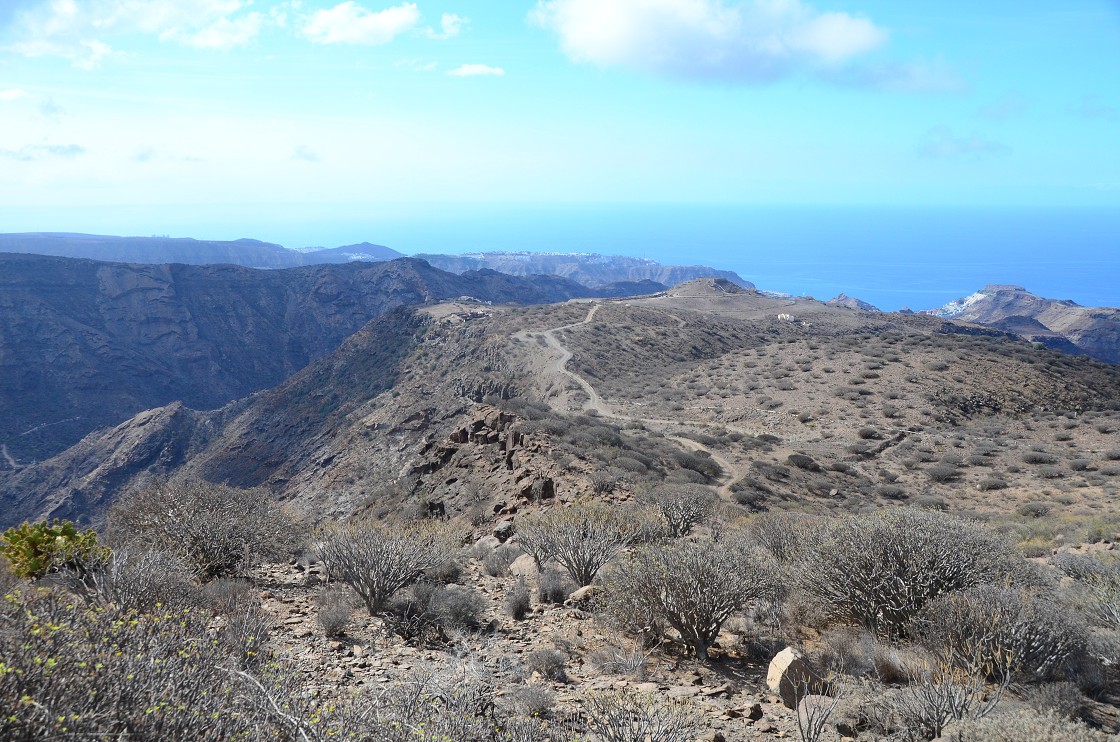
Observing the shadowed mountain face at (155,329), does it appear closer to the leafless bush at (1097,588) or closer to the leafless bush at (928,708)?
the leafless bush at (928,708)

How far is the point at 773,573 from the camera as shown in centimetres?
777

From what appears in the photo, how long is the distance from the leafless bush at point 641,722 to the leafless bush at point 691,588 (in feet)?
5.26

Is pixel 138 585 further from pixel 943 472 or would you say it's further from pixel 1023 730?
pixel 943 472

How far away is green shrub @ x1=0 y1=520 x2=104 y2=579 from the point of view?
7.51 meters

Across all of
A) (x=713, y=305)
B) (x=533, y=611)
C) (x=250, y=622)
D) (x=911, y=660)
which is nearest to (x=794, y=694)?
(x=911, y=660)

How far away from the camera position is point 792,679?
5.79 meters

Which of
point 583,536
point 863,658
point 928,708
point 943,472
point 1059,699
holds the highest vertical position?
point 928,708

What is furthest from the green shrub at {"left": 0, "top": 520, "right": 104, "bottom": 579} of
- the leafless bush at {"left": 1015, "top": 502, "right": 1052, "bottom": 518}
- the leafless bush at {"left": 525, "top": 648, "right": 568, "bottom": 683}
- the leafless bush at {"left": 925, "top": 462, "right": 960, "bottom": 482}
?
the leafless bush at {"left": 925, "top": 462, "right": 960, "bottom": 482}

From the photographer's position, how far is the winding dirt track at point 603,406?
21.7 m

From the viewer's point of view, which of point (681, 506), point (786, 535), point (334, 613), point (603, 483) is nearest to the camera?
point (334, 613)

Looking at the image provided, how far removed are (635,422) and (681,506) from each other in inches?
701

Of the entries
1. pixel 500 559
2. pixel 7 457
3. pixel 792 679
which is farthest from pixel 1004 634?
pixel 7 457

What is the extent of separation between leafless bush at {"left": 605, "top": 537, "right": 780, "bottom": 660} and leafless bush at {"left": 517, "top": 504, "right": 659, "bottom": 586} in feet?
6.40

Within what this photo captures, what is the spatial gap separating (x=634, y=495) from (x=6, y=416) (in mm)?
81163
